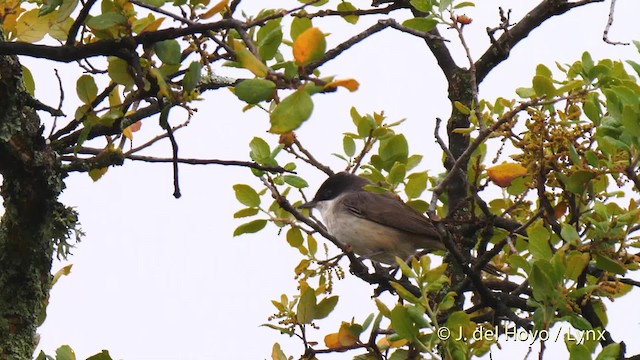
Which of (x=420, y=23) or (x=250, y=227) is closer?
(x=420, y=23)

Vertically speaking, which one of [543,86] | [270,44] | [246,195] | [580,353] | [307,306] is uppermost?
[543,86]

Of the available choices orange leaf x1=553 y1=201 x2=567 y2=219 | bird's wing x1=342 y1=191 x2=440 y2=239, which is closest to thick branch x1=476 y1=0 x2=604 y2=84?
orange leaf x1=553 y1=201 x2=567 y2=219

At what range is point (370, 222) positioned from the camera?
6.41 metres

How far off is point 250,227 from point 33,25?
123 cm

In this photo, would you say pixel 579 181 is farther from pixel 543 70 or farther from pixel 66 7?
pixel 66 7

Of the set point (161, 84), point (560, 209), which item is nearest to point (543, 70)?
point (560, 209)

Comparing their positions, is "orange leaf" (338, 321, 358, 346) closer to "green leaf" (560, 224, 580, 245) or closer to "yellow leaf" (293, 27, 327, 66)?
"green leaf" (560, 224, 580, 245)

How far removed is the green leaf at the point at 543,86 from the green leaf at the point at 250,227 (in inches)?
52.6

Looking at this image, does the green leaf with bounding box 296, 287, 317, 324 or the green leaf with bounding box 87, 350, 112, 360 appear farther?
the green leaf with bounding box 296, 287, 317, 324

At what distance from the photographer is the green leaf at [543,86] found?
324 centimetres

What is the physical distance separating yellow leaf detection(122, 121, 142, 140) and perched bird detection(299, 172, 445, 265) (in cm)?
222

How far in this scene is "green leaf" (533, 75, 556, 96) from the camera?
3240 mm

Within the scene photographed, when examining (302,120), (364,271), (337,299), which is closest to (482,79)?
(364,271)

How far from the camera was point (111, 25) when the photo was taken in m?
2.65
